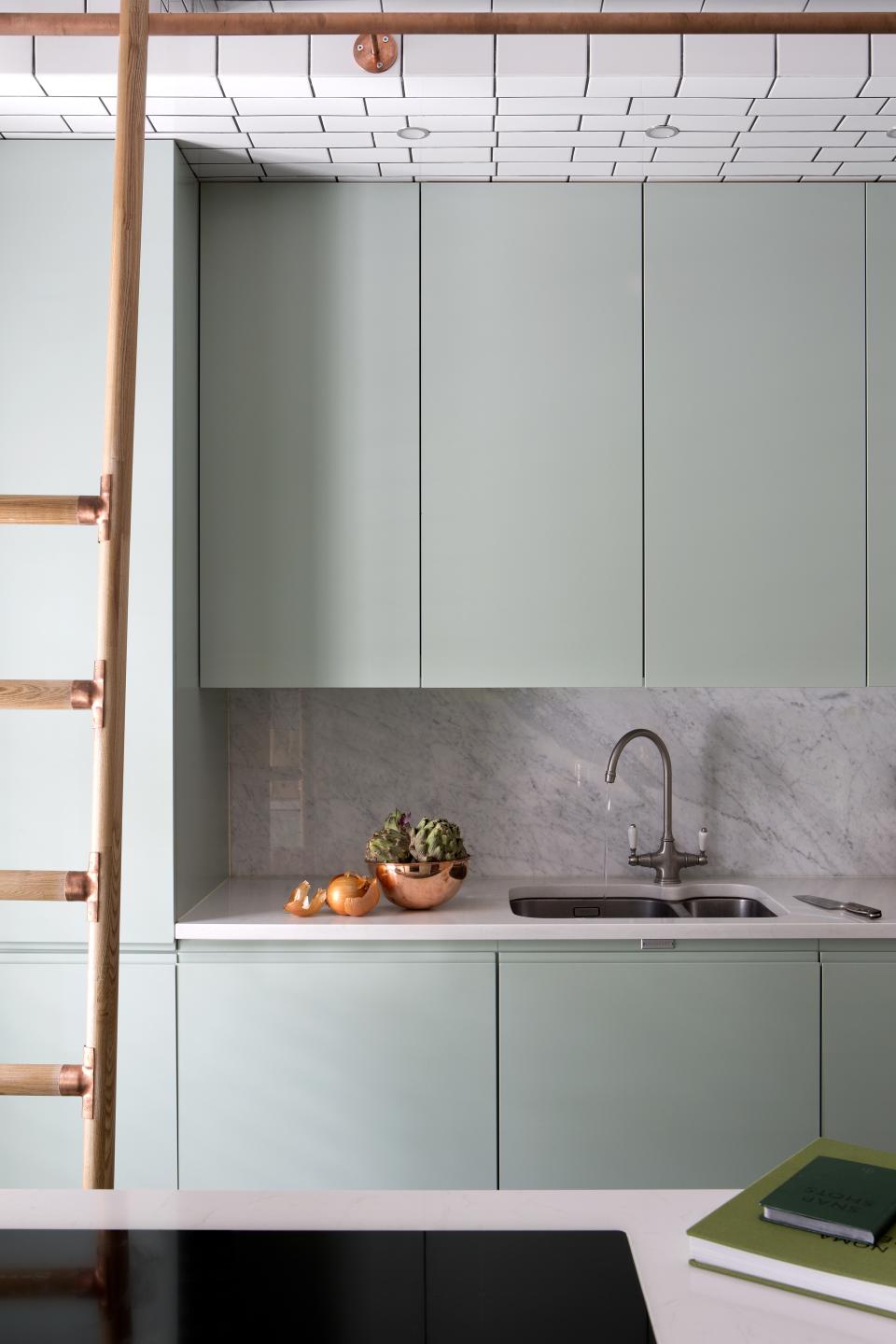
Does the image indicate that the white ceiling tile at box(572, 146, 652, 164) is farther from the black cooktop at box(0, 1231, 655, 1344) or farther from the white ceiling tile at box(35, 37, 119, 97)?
the black cooktop at box(0, 1231, 655, 1344)

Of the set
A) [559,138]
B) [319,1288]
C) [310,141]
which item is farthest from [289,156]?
[319,1288]

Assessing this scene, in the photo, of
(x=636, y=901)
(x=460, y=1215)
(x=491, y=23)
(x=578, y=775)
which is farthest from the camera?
(x=578, y=775)

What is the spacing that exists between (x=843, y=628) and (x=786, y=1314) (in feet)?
5.95

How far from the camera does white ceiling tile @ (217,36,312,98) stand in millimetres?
1965

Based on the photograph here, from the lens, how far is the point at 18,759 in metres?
2.24

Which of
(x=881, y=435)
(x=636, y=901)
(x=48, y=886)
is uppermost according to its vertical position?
(x=881, y=435)

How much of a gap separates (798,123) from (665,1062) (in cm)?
187

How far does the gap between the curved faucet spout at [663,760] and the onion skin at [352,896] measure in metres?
0.62

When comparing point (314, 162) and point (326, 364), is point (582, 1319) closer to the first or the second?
point (326, 364)

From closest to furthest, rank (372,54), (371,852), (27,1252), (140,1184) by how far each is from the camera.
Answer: (27,1252) < (372,54) < (140,1184) < (371,852)

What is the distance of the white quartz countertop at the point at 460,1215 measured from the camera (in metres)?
0.85

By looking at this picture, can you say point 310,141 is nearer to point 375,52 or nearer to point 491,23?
point 375,52

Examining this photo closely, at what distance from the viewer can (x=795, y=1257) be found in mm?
827

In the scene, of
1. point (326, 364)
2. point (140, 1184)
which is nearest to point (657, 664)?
point (326, 364)
